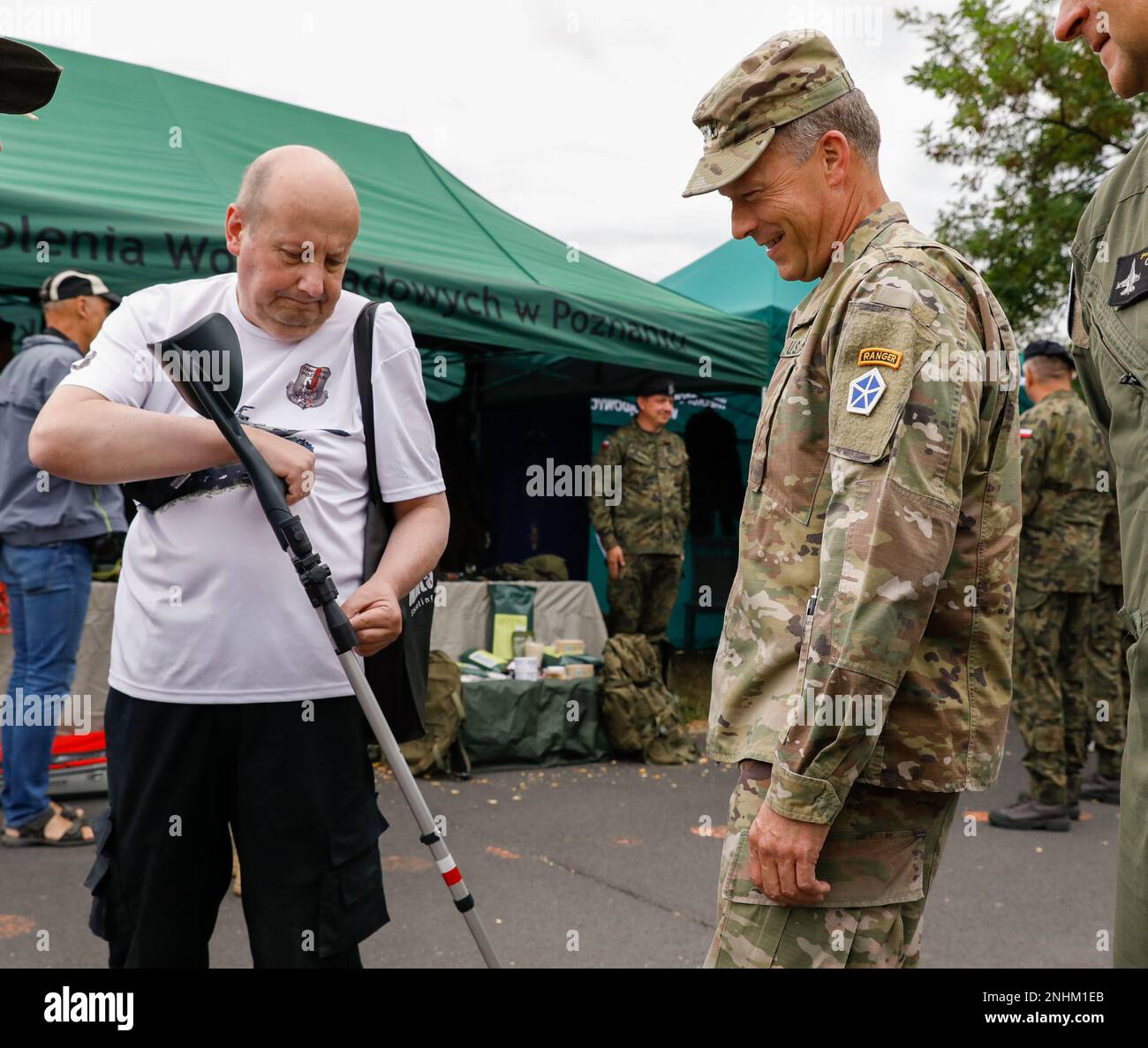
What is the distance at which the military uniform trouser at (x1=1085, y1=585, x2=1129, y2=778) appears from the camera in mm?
5863

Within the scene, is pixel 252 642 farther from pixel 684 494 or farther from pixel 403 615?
pixel 684 494

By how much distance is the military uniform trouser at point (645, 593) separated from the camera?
26.6 feet

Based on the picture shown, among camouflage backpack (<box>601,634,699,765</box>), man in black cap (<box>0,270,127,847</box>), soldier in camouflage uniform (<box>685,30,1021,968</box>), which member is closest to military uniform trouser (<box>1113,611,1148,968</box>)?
soldier in camouflage uniform (<box>685,30,1021,968</box>)

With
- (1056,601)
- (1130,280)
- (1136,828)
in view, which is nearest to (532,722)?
(1056,601)

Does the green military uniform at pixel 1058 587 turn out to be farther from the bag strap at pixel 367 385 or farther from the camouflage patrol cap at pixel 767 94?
the bag strap at pixel 367 385

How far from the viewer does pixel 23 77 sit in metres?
1.51

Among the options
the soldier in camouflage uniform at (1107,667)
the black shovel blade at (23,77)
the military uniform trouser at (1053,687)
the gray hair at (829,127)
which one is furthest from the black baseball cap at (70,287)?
the soldier in camouflage uniform at (1107,667)

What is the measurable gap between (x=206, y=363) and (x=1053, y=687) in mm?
4792

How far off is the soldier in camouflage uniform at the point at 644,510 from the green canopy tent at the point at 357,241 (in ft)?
2.07

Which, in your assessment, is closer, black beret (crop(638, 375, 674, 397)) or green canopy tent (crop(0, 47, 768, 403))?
green canopy tent (crop(0, 47, 768, 403))

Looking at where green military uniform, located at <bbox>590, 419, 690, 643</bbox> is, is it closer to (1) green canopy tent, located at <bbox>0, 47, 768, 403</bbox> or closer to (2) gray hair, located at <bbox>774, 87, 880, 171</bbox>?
(1) green canopy tent, located at <bbox>0, 47, 768, 403</bbox>

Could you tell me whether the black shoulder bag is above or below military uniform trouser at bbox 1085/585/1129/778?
above

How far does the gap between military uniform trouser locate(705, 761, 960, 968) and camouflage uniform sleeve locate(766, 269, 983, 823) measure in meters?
0.12

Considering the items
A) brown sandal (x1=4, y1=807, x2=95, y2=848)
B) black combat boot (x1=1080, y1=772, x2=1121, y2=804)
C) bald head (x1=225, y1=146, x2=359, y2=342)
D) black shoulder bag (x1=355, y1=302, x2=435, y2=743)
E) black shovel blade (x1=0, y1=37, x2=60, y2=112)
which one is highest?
black shovel blade (x1=0, y1=37, x2=60, y2=112)
